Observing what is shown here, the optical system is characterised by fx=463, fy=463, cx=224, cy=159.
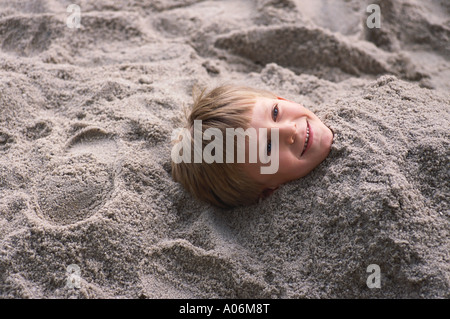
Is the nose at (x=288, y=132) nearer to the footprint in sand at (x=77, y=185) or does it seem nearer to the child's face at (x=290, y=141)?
the child's face at (x=290, y=141)

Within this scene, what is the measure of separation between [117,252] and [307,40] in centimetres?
147

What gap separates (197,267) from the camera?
1.48 meters

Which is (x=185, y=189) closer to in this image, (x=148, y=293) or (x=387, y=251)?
(x=148, y=293)

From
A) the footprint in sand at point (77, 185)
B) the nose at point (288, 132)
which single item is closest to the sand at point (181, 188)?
the footprint in sand at point (77, 185)

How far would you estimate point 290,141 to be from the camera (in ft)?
5.04

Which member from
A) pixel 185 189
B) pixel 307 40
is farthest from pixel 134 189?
pixel 307 40

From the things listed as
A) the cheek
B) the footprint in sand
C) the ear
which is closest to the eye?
the cheek

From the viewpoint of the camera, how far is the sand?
1381 millimetres

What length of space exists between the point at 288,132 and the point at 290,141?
0.03 m

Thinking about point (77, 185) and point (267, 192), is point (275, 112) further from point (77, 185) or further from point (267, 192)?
point (77, 185)

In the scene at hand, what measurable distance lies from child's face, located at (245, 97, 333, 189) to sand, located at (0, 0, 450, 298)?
4cm

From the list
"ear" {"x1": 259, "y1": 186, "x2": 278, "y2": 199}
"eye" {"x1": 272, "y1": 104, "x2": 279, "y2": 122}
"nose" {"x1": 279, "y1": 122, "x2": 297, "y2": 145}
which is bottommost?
"ear" {"x1": 259, "y1": 186, "x2": 278, "y2": 199}

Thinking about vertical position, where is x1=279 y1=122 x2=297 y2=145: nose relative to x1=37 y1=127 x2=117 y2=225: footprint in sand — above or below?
above

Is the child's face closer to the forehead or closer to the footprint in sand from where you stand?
the forehead
